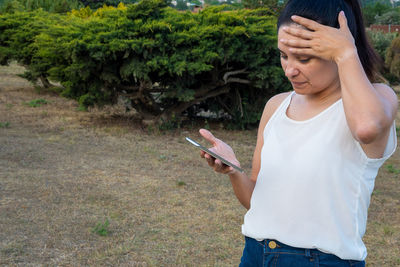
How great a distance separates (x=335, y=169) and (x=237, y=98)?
719cm

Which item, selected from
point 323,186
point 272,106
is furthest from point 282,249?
point 272,106

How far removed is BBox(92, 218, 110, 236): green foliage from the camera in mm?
4168

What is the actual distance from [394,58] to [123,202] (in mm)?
12182

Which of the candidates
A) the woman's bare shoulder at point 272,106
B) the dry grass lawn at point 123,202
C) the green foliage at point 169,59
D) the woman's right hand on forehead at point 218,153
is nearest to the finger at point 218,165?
the woman's right hand on forehead at point 218,153

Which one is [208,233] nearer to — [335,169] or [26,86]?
[335,169]

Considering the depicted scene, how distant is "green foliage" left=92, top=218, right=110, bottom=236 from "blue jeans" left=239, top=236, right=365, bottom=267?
286 centimetres

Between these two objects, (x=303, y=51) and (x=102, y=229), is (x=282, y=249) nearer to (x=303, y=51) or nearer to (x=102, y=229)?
(x=303, y=51)

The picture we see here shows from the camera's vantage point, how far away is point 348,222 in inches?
54.2

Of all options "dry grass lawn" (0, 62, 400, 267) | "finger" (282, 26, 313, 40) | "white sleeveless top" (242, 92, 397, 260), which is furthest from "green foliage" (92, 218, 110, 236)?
"finger" (282, 26, 313, 40)

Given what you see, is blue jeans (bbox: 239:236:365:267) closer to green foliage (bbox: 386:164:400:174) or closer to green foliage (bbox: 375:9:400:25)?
green foliage (bbox: 386:164:400:174)

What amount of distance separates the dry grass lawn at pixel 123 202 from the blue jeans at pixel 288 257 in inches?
93.7

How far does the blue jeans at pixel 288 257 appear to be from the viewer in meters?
1.37

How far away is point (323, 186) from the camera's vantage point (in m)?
1.36

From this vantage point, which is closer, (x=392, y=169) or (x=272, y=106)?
(x=272, y=106)
